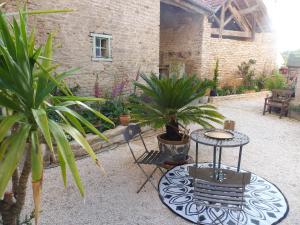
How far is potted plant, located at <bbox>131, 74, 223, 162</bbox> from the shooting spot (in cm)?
393

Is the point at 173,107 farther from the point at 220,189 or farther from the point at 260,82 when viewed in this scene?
the point at 260,82

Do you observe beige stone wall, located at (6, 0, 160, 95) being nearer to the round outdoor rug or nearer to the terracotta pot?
the terracotta pot

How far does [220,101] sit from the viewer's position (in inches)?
409

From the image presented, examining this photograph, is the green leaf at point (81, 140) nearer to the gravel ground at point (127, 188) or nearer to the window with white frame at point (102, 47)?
the gravel ground at point (127, 188)

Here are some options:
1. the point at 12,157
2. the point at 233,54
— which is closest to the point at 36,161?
the point at 12,157

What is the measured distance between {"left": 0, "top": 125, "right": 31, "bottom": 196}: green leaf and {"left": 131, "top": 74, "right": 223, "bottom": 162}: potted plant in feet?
8.39

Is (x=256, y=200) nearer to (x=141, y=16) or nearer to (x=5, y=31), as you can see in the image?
(x=5, y=31)

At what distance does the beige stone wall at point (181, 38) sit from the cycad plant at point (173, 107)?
670 cm

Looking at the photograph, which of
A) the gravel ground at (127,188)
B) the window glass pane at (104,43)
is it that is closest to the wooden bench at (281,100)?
the gravel ground at (127,188)

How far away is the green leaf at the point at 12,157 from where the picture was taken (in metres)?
1.31

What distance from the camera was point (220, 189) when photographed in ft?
8.61

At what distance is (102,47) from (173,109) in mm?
3505

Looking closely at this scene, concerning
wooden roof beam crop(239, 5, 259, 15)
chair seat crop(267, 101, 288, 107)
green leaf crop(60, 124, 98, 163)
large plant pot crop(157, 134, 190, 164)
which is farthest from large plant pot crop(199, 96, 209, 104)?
green leaf crop(60, 124, 98, 163)

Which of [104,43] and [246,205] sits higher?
[104,43]
